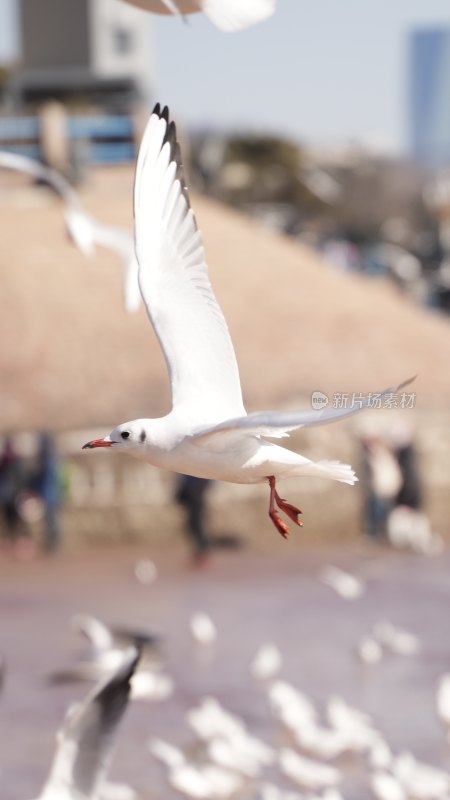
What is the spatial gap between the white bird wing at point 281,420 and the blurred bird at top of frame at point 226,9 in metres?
1.18

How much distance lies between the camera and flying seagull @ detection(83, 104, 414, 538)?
471 cm

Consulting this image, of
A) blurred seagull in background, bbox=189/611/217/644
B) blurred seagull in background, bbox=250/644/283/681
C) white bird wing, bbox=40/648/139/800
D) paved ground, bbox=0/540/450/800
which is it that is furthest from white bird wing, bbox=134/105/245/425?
blurred seagull in background, bbox=189/611/217/644

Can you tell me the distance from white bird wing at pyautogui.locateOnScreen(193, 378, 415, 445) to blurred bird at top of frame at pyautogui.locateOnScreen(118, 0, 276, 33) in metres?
1.18

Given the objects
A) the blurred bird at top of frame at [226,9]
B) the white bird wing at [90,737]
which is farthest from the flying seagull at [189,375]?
the white bird wing at [90,737]

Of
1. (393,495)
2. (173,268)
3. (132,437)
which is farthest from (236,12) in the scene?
(393,495)

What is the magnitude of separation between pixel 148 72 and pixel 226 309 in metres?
24.5

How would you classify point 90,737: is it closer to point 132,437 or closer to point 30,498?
point 132,437

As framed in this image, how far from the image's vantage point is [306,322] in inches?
1119

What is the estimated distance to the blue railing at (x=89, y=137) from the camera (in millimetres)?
33750

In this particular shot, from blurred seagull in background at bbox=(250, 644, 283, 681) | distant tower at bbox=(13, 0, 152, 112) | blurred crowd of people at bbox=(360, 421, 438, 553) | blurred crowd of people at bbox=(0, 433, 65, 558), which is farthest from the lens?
distant tower at bbox=(13, 0, 152, 112)

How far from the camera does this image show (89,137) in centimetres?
3469

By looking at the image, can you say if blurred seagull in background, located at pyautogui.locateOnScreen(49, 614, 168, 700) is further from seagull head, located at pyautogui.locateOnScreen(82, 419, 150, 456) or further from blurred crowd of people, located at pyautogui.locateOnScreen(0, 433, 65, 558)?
seagull head, located at pyautogui.locateOnScreen(82, 419, 150, 456)

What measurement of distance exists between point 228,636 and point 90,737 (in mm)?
8549

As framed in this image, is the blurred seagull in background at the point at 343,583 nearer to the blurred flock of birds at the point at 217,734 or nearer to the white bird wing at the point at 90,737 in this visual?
the blurred flock of birds at the point at 217,734
